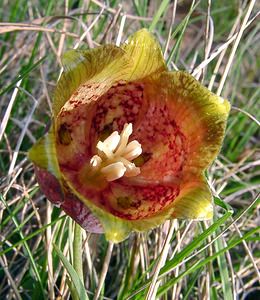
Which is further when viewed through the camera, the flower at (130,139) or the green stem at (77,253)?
the green stem at (77,253)

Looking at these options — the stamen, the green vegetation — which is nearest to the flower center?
the stamen

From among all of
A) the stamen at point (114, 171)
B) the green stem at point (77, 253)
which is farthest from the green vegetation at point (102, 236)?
the stamen at point (114, 171)

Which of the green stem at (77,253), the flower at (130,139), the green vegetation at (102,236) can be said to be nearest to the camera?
the flower at (130,139)

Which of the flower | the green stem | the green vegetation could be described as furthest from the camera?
the green vegetation

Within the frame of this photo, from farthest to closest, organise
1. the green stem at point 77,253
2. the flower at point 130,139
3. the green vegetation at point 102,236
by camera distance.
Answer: the green vegetation at point 102,236, the green stem at point 77,253, the flower at point 130,139

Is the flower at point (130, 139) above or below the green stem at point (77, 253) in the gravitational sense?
above

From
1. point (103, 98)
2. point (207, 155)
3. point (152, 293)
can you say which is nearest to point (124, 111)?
point (103, 98)

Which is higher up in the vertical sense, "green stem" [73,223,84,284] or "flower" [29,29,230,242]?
"flower" [29,29,230,242]

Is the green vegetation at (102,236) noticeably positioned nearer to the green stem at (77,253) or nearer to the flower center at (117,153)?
the green stem at (77,253)

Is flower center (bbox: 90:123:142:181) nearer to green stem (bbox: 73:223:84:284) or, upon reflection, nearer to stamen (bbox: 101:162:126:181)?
stamen (bbox: 101:162:126:181)
